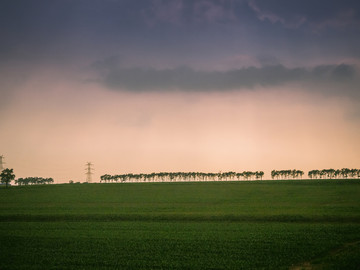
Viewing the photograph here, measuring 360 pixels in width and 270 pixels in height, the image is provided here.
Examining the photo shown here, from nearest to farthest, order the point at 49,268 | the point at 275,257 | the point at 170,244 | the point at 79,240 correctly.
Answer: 1. the point at 49,268
2. the point at 275,257
3. the point at 170,244
4. the point at 79,240

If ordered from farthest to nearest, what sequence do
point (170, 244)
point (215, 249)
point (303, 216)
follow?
point (303, 216), point (170, 244), point (215, 249)

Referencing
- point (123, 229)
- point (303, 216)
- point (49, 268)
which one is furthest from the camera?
point (303, 216)

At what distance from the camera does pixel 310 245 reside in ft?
92.0

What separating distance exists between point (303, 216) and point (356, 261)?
2385cm

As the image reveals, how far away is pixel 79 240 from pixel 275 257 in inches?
856

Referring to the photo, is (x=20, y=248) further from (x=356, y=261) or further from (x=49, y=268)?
(x=356, y=261)

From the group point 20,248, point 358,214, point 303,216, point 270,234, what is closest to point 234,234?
point 270,234

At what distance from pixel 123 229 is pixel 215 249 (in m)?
16.3

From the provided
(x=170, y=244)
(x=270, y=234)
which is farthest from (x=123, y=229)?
(x=270, y=234)

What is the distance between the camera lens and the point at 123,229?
3822 cm

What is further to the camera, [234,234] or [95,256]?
[234,234]

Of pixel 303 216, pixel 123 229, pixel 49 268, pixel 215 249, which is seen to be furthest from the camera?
pixel 303 216

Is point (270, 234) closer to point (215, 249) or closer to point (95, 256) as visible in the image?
point (215, 249)

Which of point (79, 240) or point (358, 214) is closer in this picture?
point (79, 240)
